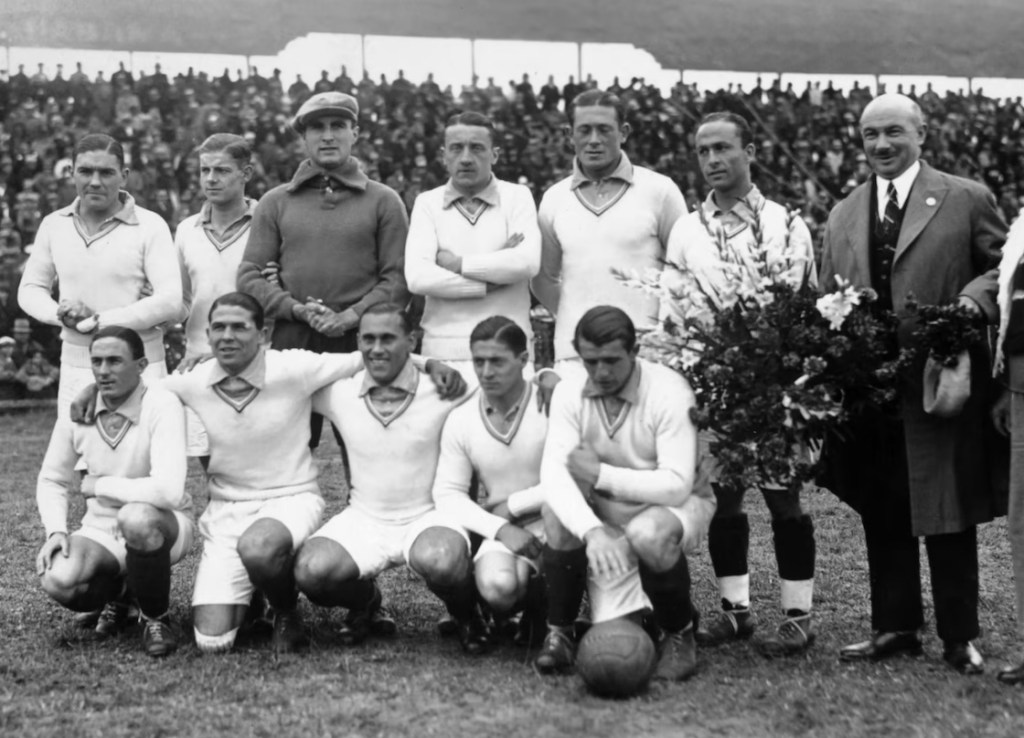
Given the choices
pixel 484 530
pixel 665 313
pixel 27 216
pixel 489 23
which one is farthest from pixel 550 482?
pixel 489 23

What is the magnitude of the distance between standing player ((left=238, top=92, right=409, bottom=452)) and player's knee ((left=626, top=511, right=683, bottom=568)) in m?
1.71

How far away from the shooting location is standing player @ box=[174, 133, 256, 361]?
6.38m

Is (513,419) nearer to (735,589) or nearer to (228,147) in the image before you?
(735,589)

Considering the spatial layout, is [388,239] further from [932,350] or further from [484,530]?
[932,350]

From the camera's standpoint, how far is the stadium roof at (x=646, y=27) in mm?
18375

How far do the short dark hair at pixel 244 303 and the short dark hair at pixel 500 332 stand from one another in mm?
935

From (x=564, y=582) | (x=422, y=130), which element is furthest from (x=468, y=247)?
(x=422, y=130)

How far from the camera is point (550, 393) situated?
5527 millimetres

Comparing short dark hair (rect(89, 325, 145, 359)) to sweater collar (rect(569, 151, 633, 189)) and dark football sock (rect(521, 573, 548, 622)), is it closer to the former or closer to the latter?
dark football sock (rect(521, 573, 548, 622))

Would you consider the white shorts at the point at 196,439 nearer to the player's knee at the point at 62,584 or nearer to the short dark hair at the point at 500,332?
the player's knee at the point at 62,584

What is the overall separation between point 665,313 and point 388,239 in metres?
1.39

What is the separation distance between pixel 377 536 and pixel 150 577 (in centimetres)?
93

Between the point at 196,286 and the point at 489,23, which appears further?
the point at 489,23

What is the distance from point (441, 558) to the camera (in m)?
5.27
